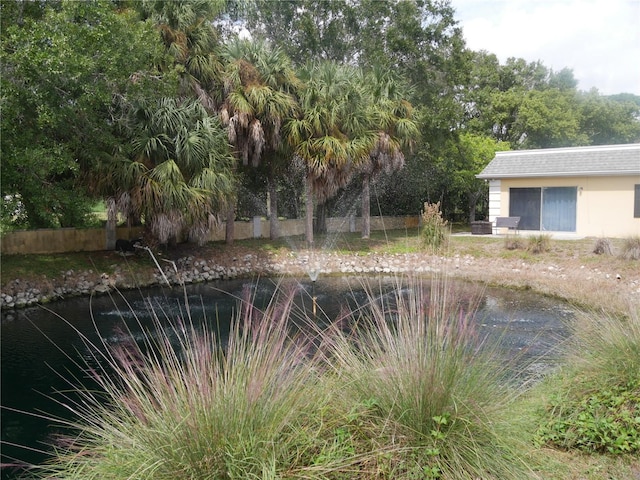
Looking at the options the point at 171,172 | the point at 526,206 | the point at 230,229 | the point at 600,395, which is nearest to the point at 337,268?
the point at 230,229

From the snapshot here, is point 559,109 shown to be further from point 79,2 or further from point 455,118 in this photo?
point 79,2

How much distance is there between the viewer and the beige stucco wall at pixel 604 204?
18.4 meters

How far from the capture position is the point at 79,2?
10484 millimetres

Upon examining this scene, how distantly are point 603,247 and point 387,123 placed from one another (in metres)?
8.52

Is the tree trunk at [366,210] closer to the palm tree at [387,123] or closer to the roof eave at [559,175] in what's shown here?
the palm tree at [387,123]

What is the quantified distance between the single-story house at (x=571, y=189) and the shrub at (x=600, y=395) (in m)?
15.5

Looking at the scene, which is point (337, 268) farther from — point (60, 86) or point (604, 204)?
point (604, 204)

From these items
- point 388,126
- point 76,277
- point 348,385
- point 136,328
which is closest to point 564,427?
point 348,385

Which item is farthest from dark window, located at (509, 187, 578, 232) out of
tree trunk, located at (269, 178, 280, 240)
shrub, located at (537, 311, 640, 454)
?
shrub, located at (537, 311, 640, 454)

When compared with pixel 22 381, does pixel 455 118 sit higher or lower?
higher

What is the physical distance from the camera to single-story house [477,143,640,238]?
60.7 ft

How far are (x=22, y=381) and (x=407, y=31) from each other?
70.0ft

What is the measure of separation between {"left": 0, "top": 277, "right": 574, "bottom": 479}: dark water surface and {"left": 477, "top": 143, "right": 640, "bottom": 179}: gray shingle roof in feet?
26.3

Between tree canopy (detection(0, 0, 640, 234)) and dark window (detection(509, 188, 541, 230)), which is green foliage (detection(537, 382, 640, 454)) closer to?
tree canopy (detection(0, 0, 640, 234))
